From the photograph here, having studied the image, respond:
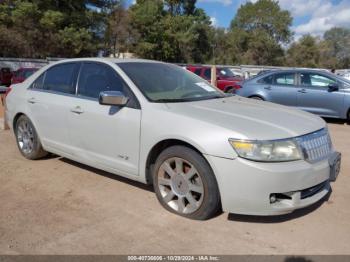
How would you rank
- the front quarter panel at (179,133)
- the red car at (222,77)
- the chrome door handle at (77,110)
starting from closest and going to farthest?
the front quarter panel at (179,133) < the chrome door handle at (77,110) < the red car at (222,77)

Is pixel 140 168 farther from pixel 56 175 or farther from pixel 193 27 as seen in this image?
pixel 193 27

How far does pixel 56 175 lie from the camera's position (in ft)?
18.0

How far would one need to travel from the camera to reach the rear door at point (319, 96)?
1021 centimetres

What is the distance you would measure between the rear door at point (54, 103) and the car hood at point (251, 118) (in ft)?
5.40

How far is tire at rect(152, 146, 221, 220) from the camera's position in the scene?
148 inches

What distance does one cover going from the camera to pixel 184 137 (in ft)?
12.6

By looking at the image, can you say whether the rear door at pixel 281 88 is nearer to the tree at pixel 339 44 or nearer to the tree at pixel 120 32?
the tree at pixel 120 32

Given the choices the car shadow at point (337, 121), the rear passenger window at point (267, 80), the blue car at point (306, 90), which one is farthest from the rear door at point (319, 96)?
the rear passenger window at point (267, 80)

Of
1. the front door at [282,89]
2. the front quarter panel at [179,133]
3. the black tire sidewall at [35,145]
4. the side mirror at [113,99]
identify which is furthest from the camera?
the front door at [282,89]

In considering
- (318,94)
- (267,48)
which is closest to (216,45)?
(267,48)

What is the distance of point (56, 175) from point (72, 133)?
75 centimetres

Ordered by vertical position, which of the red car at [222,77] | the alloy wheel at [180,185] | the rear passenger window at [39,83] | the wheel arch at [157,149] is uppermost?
the red car at [222,77]

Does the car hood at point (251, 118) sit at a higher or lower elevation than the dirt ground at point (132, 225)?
higher

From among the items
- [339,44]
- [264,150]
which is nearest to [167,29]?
[339,44]
